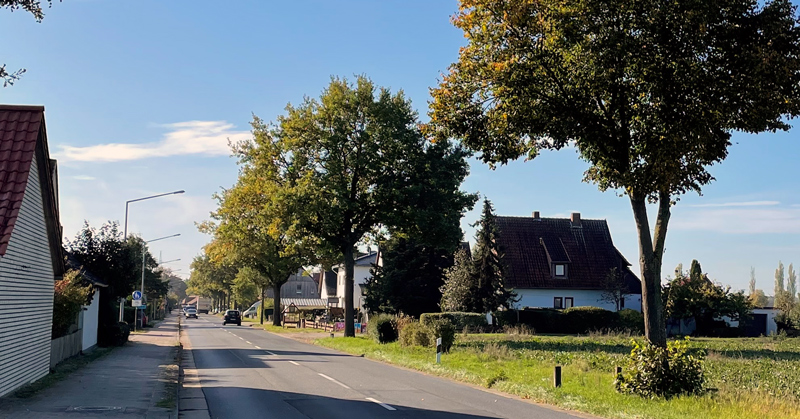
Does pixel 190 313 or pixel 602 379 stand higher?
pixel 602 379

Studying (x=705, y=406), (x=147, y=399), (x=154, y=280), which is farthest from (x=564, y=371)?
(x=154, y=280)

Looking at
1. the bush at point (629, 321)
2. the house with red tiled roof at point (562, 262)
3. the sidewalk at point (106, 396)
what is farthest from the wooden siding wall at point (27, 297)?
the house with red tiled roof at point (562, 262)

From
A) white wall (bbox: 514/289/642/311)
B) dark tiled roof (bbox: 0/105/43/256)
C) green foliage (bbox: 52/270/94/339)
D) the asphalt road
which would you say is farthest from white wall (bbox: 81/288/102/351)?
white wall (bbox: 514/289/642/311)

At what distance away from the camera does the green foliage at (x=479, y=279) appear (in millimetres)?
50375

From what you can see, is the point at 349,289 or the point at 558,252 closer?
the point at 349,289

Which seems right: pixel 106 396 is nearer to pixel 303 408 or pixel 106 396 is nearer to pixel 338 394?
pixel 303 408

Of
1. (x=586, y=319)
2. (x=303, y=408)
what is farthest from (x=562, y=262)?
(x=303, y=408)

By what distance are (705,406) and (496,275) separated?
37.9 m

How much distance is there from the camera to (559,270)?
6003 cm

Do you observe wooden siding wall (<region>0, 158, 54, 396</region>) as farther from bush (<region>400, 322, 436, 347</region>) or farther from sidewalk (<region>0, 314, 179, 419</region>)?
bush (<region>400, 322, 436, 347</region>)

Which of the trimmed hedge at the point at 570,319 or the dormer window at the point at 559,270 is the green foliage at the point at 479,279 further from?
the dormer window at the point at 559,270

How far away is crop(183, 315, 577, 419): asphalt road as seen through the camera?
46.1ft

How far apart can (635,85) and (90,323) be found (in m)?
24.1

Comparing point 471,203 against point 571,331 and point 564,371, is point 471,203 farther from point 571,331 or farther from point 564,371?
point 564,371
